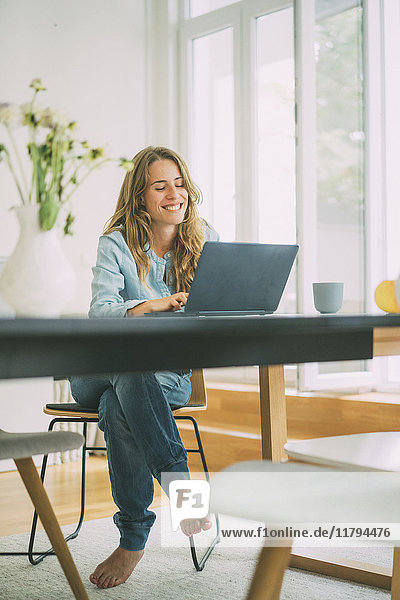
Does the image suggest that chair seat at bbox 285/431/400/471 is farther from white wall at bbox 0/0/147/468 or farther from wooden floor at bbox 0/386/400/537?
white wall at bbox 0/0/147/468

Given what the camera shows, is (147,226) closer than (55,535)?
No

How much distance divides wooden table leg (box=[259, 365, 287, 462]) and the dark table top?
33.5 inches

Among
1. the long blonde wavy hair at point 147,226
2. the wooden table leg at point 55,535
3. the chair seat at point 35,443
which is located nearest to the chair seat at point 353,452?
the chair seat at point 35,443

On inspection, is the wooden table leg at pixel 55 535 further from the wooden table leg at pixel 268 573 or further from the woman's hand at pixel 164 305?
the wooden table leg at pixel 268 573

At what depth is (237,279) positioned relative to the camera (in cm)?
147

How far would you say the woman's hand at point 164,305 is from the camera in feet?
5.19

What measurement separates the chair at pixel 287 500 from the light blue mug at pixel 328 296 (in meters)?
0.84

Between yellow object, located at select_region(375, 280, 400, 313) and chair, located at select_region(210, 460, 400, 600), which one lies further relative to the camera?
yellow object, located at select_region(375, 280, 400, 313)

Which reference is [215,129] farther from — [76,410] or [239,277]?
[239,277]

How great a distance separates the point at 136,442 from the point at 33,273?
973mm

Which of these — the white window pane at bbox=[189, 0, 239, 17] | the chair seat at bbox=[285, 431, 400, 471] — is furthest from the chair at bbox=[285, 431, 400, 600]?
the white window pane at bbox=[189, 0, 239, 17]

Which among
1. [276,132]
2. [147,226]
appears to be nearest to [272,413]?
[147,226]

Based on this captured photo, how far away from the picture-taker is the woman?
191 cm

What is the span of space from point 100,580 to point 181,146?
3347mm
